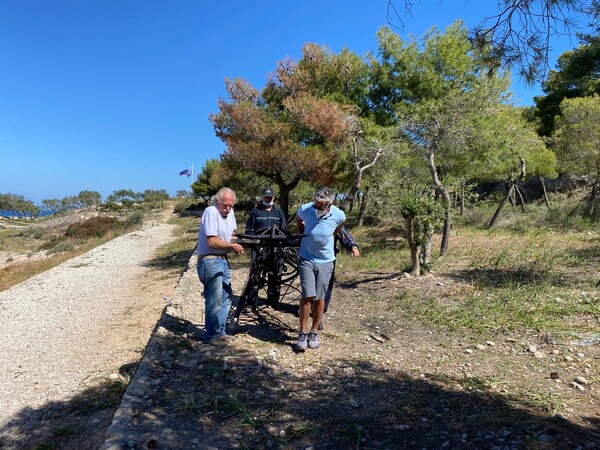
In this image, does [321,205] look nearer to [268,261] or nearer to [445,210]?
[268,261]

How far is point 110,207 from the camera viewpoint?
5744 centimetres

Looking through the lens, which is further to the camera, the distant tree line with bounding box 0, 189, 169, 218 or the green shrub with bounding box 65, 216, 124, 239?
the distant tree line with bounding box 0, 189, 169, 218

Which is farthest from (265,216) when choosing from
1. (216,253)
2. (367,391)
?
(367,391)

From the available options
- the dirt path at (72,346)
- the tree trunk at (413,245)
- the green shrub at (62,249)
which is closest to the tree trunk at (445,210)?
the tree trunk at (413,245)

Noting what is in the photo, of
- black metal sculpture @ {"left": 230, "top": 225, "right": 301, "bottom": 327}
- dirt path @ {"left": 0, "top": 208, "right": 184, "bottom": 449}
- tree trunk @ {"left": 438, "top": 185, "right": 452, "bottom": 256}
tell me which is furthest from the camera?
tree trunk @ {"left": 438, "top": 185, "right": 452, "bottom": 256}

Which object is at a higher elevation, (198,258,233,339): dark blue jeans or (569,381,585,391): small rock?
(198,258,233,339): dark blue jeans

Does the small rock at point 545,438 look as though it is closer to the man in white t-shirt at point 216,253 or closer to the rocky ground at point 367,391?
the rocky ground at point 367,391

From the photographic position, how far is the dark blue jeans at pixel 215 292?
443cm

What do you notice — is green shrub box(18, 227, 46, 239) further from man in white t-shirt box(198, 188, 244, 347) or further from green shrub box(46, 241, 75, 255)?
man in white t-shirt box(198, 188, 244, 347)

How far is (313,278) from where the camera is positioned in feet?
13.4

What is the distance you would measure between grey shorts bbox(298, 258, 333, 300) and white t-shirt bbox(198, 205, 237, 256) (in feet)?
3.09

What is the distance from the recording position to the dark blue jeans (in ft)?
14.5

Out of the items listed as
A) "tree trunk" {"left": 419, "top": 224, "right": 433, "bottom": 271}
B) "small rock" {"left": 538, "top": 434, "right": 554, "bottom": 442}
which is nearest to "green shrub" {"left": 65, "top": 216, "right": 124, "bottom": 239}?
"tree trunk" {"left": 419, "top": 224, "right": 433, "bottom": 271}

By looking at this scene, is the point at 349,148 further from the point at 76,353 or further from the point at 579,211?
the point at 76,353
